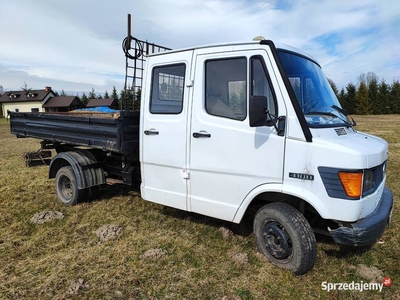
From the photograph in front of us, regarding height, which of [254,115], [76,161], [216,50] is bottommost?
[76,161]

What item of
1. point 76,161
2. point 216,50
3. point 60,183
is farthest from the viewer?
point 60,183

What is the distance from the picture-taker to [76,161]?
206 inches

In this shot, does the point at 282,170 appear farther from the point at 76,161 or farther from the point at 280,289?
the point at 76,161

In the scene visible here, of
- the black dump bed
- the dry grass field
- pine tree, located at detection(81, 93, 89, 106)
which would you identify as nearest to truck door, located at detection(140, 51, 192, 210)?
the black dump bed

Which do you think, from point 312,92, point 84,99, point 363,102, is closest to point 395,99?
point 363,102

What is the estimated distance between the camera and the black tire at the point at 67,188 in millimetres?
5297

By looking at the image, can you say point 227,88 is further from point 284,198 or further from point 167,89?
point 284,198

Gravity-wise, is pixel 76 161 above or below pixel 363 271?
above

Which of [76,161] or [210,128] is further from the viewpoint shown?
[76,161]

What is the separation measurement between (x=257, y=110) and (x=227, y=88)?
71 centimetres

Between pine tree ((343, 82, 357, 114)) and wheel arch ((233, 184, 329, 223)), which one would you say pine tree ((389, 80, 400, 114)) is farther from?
wheel arch ((233, 184, 329, 223))

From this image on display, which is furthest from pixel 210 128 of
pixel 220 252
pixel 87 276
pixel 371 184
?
pixel 87 276

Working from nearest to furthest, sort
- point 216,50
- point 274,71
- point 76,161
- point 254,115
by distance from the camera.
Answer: point 254,115 < point 274,71 < point 216,50 < point 76,161

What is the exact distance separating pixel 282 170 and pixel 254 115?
661 mm
